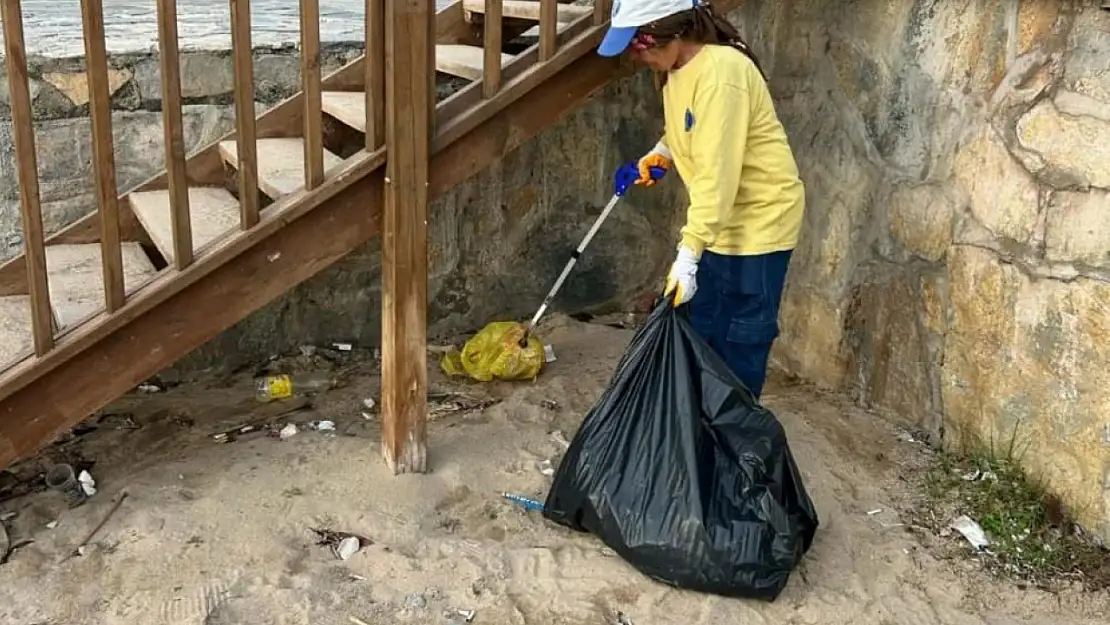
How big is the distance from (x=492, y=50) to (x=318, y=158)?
574 mm

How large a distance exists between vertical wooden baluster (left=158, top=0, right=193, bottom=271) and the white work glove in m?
1.29

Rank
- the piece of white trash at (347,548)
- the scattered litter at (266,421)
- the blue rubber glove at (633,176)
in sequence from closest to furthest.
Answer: the piece of white trash at (347,548) < the blue rubber glove at (633,176) < the scattered litter at (266,421)

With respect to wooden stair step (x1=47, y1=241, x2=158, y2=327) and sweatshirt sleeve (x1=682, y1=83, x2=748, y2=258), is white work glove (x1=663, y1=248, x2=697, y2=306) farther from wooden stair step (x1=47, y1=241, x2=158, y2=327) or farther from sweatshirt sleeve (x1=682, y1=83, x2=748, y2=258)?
wooden stair step (x1=47, y1=241, x2=158, y2=327)

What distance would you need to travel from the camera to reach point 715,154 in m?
2.70

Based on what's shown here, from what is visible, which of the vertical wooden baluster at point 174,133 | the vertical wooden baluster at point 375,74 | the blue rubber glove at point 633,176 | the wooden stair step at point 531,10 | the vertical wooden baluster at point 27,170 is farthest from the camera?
the blue rubber glove at point 633,176

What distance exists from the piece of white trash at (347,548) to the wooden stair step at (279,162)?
99cm

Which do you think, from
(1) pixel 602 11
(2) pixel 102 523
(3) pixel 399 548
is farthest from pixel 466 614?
(1) pixel 602 11

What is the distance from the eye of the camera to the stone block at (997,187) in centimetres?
307

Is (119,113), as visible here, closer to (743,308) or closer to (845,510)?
(743,308)

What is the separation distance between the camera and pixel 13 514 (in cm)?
297

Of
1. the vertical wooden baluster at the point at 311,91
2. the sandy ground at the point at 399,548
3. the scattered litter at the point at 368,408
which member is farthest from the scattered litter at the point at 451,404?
the vertical wooden baluster at the point at 311,91

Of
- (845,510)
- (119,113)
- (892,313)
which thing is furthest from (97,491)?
(892,313)

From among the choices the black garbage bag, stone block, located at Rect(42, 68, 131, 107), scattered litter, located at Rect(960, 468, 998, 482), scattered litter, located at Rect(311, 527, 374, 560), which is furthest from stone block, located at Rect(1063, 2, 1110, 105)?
stone block, located at Rect(42, 68, 131, 107)

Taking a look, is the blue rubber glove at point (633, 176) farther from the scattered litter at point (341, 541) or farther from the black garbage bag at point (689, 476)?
the scattered litter at point (341, 541)
